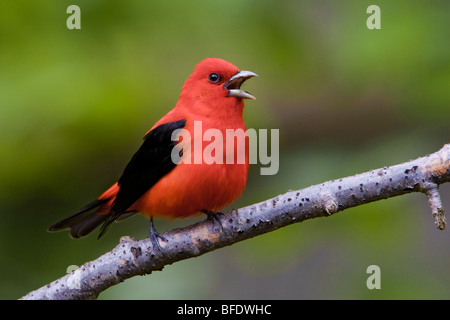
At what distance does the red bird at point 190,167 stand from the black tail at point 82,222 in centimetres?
26


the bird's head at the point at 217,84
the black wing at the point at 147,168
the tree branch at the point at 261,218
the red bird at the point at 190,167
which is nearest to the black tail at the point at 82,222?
the red bird at the point at 190,167

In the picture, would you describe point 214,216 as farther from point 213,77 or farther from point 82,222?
point 82,222

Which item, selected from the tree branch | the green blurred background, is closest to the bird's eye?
the green blurred background

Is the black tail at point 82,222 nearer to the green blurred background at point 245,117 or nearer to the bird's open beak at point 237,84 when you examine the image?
the green blurred background at point 245,117

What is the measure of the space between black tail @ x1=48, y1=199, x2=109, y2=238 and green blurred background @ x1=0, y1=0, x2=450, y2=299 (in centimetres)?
31

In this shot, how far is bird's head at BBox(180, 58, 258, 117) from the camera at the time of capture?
4746 mm

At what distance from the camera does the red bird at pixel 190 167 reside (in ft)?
14.5

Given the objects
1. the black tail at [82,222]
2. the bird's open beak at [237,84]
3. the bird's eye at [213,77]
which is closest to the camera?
the bird's open beak at [237,84]

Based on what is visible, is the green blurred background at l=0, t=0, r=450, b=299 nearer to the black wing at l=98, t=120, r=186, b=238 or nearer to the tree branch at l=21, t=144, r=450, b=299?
the black wing at l=98, t=120, r=186, b=238

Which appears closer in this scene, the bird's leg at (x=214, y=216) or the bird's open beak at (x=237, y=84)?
the bird's leg at (x=214, y=216)

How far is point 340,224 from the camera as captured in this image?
15.7 ft

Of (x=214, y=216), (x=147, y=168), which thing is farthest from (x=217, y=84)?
(x=214, y=216)

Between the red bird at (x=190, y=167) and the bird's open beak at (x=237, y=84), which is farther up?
the bird's open beak at (x=237, y=84)

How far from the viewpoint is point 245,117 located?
17.9 feet
